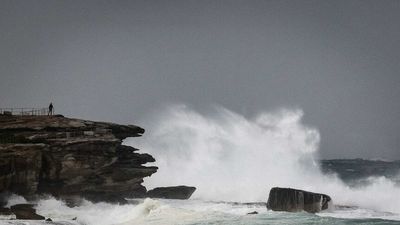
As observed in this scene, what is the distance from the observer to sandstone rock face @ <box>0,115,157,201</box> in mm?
35719

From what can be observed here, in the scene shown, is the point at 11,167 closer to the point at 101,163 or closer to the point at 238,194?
the point at 101,163

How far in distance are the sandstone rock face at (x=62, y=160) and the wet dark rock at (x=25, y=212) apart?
8.49 feet

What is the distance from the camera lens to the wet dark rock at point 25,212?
3003cm

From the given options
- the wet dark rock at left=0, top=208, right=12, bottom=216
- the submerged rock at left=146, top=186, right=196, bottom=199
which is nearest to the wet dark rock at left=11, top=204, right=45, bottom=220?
the wet dark rock at left=0, top=208, right=12, bottom=216

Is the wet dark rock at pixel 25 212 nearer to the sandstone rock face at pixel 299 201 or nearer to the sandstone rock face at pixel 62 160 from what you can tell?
the sandstone rock face at pixel 62 160

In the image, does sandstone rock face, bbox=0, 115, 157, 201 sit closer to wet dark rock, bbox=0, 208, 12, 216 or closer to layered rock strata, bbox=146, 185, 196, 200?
wet dark rock, bbox=0, 208, 12, 216

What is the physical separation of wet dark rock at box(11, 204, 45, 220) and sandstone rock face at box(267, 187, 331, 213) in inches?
628

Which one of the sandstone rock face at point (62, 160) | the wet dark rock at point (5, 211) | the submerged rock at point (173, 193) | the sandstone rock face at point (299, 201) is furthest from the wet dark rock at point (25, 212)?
the sandstone rock face at point (299, 201)

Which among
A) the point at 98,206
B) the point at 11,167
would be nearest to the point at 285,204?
the point at 98,206

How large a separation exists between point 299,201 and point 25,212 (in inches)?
724

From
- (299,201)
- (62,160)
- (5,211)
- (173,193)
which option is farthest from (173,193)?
(5,211)

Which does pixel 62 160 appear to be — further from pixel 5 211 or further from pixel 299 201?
pixel 299 201

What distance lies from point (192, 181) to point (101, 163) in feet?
73.6

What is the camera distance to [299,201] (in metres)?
32.0
